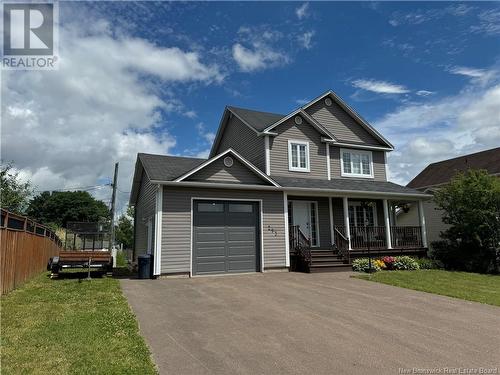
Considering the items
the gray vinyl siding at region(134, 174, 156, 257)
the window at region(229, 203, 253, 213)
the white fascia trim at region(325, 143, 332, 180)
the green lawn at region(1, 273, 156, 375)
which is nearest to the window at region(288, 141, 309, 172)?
the white fascia trim at region(325, 143, 332, 180)

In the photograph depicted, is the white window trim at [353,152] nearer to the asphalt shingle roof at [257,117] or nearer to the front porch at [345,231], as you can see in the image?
the front porch at [345,231]

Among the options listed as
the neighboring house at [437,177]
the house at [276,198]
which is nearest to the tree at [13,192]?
the house at [276,198]

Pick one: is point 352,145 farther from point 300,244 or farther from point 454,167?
point 454,167

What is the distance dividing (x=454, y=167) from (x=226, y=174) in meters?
23.1

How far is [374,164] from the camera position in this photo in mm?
19281

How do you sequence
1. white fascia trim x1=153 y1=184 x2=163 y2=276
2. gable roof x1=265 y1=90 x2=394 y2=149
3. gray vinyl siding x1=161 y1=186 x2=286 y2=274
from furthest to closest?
gable roof x1=265 y1=90 x2=394 y2=149 → gray vinyl siding x1=161 y1=186 x2=286 y2=274 → white fascia trim x1=153 y1=184 x2=163 y2=276

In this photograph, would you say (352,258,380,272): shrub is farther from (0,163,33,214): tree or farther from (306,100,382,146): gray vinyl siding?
(0,163,33,214): tree

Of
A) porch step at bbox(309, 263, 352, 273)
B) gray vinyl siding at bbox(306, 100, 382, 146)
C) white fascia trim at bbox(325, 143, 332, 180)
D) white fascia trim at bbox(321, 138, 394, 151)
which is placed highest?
gray vinyl siding at bbox(306, 100, 382, 146)

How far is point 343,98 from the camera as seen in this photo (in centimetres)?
1911

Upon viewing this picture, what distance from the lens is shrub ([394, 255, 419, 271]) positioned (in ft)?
48.6

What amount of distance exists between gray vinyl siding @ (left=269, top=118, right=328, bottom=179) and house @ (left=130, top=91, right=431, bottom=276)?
50mm

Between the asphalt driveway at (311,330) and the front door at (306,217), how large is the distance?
634 cm

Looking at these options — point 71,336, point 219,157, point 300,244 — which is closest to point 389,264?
point 300,244

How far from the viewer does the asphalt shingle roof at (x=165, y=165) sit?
1242 centimetres
